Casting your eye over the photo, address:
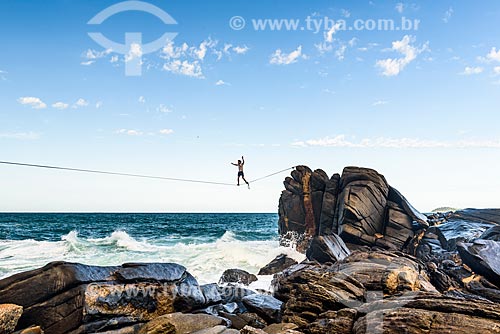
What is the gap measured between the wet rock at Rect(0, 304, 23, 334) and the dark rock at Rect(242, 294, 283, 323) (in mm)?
7282

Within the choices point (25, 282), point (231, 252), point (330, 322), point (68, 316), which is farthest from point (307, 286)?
point (231, 252)

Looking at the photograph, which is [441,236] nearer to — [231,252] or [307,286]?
[231,252]

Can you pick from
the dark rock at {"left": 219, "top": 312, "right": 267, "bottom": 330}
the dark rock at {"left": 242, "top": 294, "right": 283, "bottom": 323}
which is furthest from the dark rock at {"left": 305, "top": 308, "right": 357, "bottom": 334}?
the dark rock at {"left": 219, "top": 312, "right": 267, "bottom": 330}

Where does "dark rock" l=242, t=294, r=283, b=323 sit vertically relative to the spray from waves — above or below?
above

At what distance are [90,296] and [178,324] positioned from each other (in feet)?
9.98

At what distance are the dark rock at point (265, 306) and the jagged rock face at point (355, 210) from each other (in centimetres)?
1611

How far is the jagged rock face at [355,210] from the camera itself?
27594 mm

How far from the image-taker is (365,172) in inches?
1226

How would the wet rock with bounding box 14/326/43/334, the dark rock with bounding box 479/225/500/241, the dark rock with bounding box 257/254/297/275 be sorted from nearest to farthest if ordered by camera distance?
the wet rock with bounding box 14/326/43/334 < the dark rock with bounding box 479/225/500/241 < the dark rock with bounding box 257/254/297/275

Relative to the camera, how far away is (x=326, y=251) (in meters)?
20.4

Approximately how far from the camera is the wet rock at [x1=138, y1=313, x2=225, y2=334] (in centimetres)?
966

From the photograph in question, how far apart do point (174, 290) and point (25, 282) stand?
14.8 feet

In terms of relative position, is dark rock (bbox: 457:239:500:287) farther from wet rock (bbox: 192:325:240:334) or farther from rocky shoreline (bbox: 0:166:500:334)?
wet rock (bbox: 192:325:240:334)

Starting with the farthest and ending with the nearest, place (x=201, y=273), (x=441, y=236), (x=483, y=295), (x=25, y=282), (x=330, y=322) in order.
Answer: (x=441, y=236) → (x=201, y=273) → (x=483, y=295) → (x=25, y=282) → (x=330, y=322)
